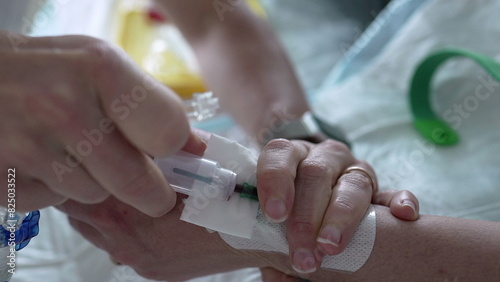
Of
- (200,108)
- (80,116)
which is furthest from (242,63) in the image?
(80,116)

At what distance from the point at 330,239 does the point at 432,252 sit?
150 mm

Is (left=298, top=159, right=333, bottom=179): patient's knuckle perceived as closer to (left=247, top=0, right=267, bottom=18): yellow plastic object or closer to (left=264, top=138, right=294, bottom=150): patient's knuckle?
(left=264, top=138, right=294, bottom=150): patient's knuckle

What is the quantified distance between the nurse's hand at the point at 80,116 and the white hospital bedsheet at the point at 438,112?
1.83ft

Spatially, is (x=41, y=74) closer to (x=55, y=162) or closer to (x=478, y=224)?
(x=55, y=162)

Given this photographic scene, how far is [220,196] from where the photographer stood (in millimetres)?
620

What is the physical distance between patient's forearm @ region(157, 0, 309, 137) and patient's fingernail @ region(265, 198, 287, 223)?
405mm

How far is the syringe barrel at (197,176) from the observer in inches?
23.1

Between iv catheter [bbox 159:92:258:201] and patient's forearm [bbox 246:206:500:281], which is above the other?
patient's forearm [bbox 246:206:500:281]

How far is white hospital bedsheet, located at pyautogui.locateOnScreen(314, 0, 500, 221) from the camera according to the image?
0.88m

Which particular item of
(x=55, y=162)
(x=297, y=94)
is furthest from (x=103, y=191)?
(x=297, y=94)

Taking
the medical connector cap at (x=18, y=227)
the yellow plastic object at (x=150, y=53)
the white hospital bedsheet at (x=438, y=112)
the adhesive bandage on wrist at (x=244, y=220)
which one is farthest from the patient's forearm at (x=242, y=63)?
the medical connector cap at (x=18, y=227)

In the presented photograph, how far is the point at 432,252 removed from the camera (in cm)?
66

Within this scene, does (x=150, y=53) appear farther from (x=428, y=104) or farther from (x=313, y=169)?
(x=313, y=169)

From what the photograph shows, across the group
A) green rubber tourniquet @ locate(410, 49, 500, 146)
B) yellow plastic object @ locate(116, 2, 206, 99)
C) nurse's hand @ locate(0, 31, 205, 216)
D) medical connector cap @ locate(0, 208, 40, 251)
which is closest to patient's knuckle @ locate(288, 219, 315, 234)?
nurse's hand @ locate(0, 31, 205, 216)
